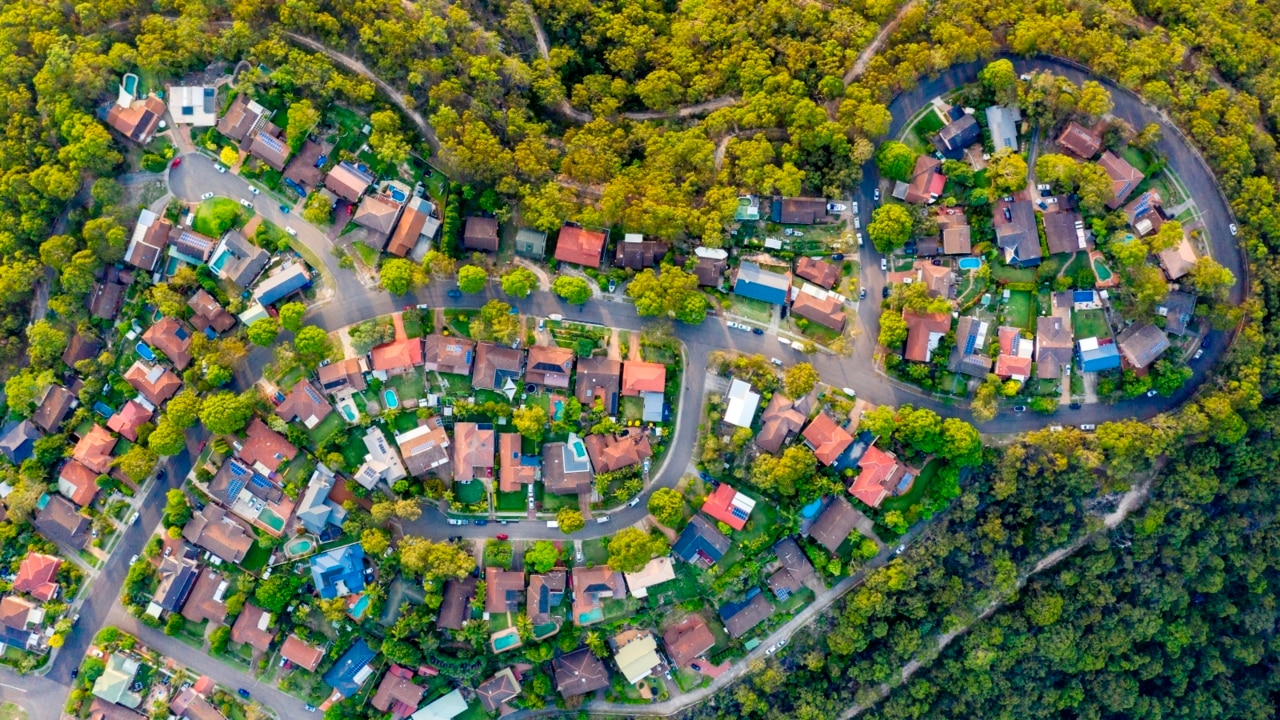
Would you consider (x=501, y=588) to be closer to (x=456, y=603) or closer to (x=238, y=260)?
(x=456, y=603)

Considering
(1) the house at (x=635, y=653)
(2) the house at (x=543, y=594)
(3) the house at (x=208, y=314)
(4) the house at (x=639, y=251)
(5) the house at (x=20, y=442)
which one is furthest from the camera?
(5) the house at (x=20, y=442)

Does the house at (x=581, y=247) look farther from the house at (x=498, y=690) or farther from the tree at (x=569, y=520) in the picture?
the house at (x=498, y=690)

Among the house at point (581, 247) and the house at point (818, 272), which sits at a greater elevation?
the house at point (818, 272)

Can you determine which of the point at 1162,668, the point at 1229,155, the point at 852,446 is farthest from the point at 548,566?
the point at 1229,155

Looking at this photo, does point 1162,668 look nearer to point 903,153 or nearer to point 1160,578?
point 1160,578

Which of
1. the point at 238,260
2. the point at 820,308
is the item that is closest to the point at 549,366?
the point at 820,308

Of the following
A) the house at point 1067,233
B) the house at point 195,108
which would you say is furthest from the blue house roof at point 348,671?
the house at point 1067,233
